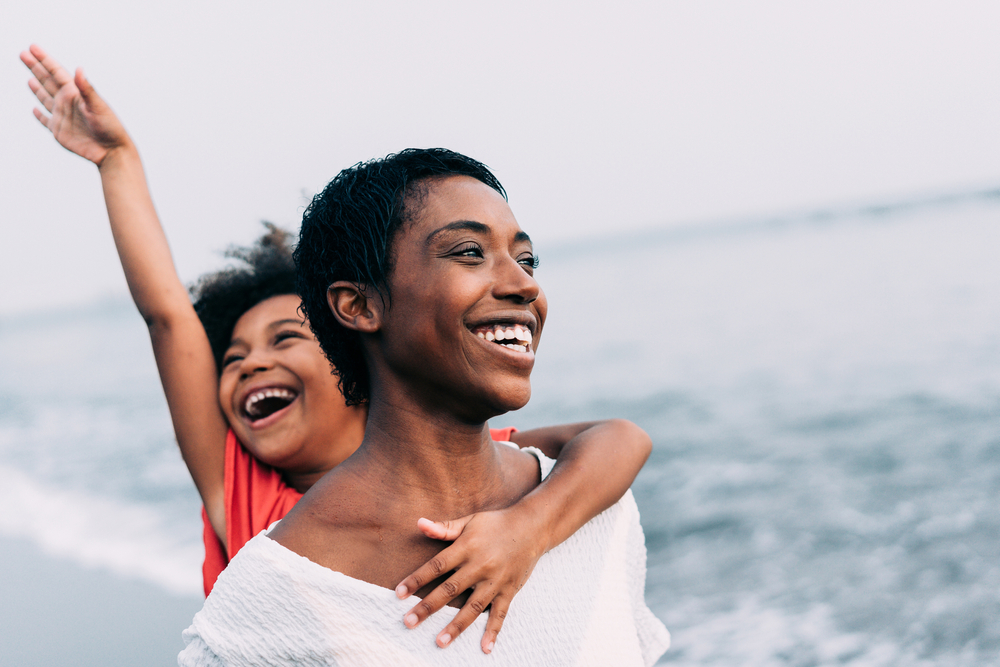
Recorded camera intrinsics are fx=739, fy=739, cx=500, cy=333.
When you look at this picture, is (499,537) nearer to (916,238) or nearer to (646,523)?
(646,523)

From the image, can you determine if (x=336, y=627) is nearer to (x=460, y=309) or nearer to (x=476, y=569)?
(x=476, y=569)

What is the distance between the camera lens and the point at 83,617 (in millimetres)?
4781

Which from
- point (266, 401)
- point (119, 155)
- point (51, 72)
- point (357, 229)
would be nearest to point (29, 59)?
point (51, 72)

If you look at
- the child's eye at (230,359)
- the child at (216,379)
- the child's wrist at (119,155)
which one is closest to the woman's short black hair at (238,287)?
the child's eye at (230,359)

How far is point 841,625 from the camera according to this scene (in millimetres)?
4688

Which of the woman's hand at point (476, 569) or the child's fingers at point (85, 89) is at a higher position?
the child's fingers at point (85, 89)

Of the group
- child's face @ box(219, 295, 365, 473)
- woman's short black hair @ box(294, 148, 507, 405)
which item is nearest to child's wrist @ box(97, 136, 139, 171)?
child's face @ box(219, 295, 365, 473)

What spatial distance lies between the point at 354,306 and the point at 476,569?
623 millimetres

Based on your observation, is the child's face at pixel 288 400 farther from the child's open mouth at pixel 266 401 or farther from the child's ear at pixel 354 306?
the child's ear at pixel 354 306

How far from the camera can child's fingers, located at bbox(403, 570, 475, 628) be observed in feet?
4.50

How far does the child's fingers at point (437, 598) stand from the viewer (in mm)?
1370

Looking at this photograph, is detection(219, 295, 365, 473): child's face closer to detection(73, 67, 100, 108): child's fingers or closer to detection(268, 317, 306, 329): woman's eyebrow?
detection(268, 317, 306, 329): woman's eyebrow

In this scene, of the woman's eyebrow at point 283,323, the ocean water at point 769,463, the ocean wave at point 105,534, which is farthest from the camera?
the ocean wave at point 105,534

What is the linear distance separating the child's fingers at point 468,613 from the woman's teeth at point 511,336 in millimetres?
482
